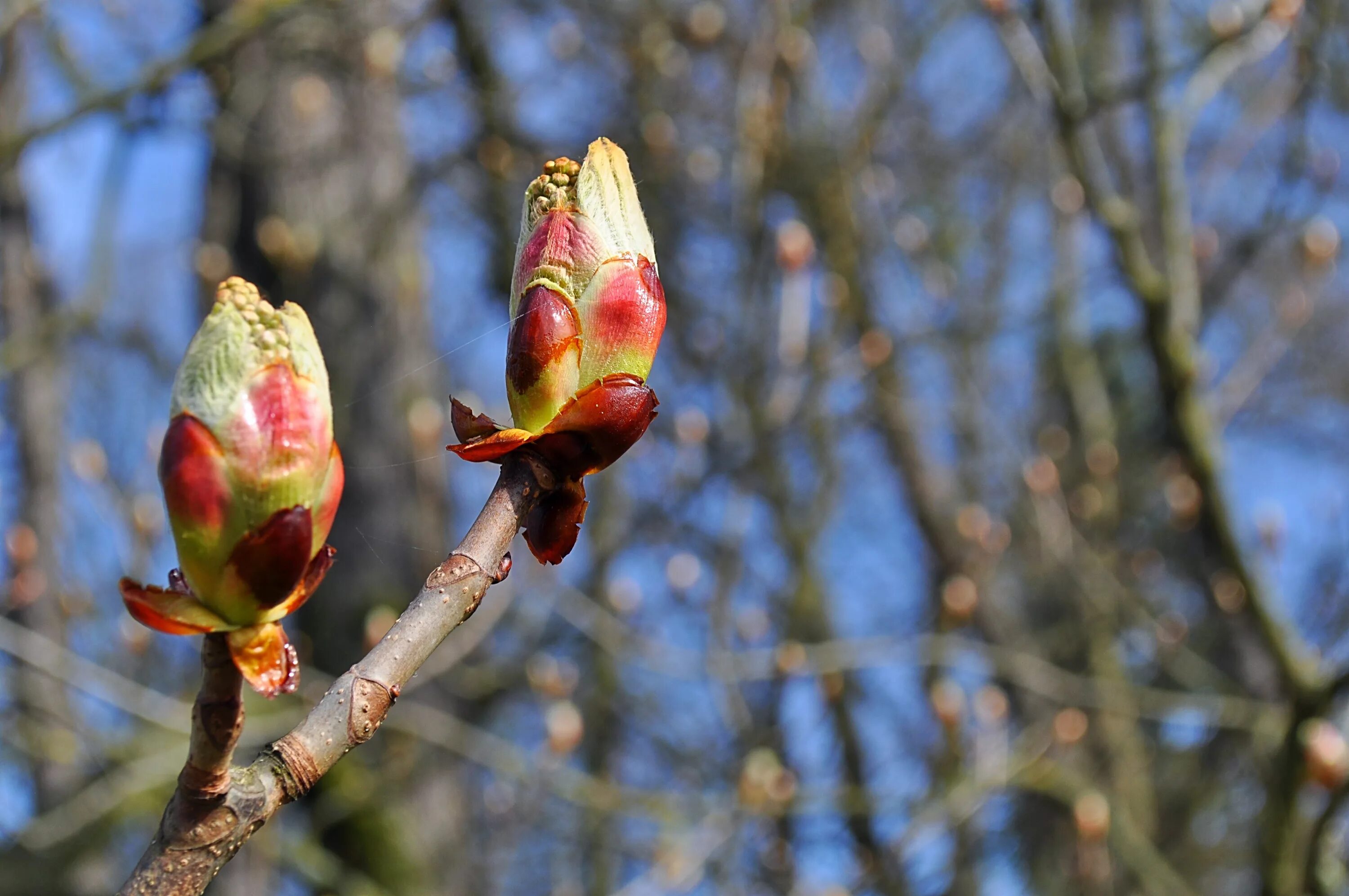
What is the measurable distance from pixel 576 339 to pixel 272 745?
266mm

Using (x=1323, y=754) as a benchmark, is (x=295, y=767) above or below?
above

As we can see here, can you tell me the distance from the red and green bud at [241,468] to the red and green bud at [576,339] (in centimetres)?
10

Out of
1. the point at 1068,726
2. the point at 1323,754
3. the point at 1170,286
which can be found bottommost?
the point at 1068,726

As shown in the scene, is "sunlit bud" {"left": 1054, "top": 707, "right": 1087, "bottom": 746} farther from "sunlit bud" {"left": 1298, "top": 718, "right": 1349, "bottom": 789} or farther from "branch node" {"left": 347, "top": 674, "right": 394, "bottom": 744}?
"branch node" {"left": 347, "top": 674, "right": 394, "bottom": 744}

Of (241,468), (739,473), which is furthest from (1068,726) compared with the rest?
(241,468)

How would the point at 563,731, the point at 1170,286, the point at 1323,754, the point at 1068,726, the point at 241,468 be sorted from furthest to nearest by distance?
the point at 1068,726 < the point at 563,731 < the point at 1170,286 < the point at 1323,754 < the point at 241,468

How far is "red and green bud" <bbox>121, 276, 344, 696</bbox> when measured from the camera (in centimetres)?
60

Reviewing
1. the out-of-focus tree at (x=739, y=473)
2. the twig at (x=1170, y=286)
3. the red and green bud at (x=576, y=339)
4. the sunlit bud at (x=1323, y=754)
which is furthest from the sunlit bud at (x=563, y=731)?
the red and green bud at (x=576, y=339)

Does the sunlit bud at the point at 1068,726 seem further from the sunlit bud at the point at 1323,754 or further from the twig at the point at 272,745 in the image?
the twig at the point at 272,745

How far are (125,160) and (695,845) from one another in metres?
2.48

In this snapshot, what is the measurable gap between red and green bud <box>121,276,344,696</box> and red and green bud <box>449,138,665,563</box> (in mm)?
97

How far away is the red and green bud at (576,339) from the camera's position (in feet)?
2.23

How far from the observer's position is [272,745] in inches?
25.1

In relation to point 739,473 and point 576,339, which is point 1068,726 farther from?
point 576,339
